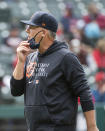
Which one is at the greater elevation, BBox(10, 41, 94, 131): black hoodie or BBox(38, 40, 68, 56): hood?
BBox(38, 40, 68, 56): hood

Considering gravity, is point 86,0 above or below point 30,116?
above

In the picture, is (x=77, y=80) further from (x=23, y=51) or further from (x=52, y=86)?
(x=23, y=51)

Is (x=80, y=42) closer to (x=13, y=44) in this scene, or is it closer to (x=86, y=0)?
(x=13, y=44)

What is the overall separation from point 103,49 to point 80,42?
47.1 inches

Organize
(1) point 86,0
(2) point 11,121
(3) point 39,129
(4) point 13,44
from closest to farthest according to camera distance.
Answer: (3) point 39,129 < (2) point 11,121 < (4) point 13,44 < (1) point 86,0

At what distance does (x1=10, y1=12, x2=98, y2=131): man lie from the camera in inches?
151

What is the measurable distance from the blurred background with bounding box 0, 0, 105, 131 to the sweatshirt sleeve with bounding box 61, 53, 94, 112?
11.1 feet

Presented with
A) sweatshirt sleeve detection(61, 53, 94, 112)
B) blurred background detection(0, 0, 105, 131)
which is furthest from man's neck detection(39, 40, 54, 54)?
blurred background detection(0, 0, 105, 131)

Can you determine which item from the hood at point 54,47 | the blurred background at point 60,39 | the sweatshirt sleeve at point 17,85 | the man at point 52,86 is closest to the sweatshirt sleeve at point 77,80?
the man at point 52,86

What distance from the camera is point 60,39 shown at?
10711 mm

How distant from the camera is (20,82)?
4.07m

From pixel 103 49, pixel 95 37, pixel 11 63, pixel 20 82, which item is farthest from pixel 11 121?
pixel 20 82

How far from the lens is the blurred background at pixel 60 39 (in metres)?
8.19

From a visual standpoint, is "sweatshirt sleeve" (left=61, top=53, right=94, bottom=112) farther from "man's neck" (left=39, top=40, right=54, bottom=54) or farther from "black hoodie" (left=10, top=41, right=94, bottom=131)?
"man's neck" (left=39, top=40, right=54, bottom=54)
